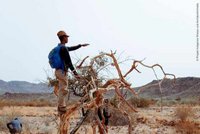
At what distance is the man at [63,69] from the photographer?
7.96m

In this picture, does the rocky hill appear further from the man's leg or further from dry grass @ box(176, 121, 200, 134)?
the man's leg

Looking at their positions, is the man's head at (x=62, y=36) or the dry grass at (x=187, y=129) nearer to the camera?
the man's head at (x=62, y=36)

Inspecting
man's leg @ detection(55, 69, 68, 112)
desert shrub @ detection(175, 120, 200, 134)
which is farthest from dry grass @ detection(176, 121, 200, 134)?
man's leg @ detection(55, 69, 68, 112)

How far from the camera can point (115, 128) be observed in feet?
57.4

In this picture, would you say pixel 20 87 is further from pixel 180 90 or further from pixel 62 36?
pixel 62 36

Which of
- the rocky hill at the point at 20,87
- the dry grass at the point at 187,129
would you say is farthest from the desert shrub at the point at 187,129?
the rocky hill at the point at 20,87

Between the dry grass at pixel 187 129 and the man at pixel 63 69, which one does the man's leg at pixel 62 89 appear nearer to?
the man at pixel 63 69

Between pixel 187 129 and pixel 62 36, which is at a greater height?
pixel 62 36

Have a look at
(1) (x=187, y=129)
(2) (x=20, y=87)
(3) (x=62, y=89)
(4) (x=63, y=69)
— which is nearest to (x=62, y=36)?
(4) (x=63, y=69)

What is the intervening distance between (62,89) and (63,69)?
0.35 meters

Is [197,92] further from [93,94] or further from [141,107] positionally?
[93,94]

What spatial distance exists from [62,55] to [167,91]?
68807 mm

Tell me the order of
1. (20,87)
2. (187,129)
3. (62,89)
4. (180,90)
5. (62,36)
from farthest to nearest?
(20,87)
(180,90)
(187,129)
(62,89)
(62,36)

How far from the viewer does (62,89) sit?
8320 mm
